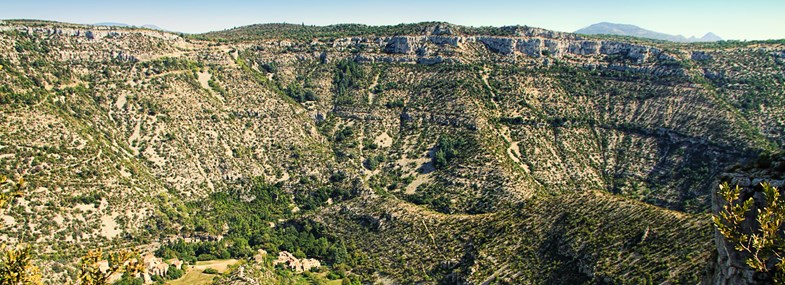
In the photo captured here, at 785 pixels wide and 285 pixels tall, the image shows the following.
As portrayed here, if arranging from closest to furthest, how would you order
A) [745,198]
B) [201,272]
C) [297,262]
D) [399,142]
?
1. [745,198]
2. [201,272]
3. [297,262]
4. [399,142]

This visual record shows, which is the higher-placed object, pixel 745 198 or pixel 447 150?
pixel 745 198

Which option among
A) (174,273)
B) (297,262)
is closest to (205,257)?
(174,273)

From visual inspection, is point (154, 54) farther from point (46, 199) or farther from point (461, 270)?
point (461, 270)

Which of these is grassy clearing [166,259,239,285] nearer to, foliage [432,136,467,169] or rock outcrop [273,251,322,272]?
rock outcrop [273,251,322,272]

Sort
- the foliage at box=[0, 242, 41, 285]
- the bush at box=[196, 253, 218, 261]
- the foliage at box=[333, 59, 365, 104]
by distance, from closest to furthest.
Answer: the foliage at box=[0, 242, 41, 285]
the bush at box=[196, 253, 218, 261]
the foliage at box=[333, 59, 365, 104]

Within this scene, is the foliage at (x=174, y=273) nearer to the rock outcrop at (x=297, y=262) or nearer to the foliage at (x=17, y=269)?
the rock outcrop at (x=297, y=262)

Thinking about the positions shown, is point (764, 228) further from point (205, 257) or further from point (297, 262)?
point (205, 257)

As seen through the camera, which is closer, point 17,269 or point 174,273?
point 17,269

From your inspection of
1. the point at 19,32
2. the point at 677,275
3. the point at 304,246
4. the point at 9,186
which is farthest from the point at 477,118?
the point at 19,32

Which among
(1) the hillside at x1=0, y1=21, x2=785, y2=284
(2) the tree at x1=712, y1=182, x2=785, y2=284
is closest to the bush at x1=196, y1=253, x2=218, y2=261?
(1) the hillside at x1=0, y1=21, x2=785, y2=284
